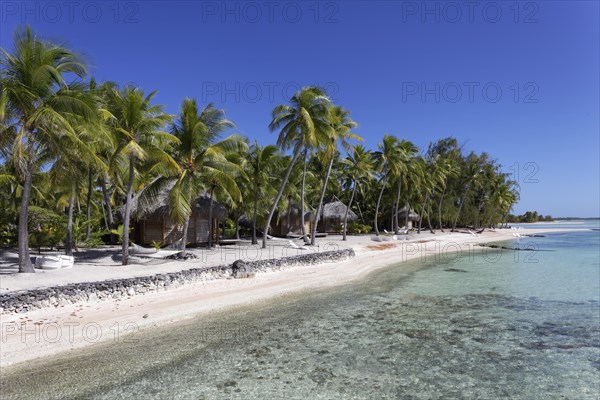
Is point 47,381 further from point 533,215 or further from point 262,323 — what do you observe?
point 533,215

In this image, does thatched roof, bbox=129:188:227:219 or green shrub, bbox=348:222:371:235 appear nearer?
thatched roof, bbox=129:188:227:219

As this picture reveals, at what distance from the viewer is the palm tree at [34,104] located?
9758mm

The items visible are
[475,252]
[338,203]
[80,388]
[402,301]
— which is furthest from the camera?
[338,203]

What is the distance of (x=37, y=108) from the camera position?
10.1 m

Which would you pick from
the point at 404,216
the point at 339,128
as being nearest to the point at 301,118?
the point at 339,128

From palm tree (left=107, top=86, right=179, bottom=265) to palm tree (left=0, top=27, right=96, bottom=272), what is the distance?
6.57ft

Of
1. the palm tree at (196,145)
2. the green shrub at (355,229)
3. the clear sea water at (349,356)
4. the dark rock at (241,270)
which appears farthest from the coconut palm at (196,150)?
the green shrub at (355,229)

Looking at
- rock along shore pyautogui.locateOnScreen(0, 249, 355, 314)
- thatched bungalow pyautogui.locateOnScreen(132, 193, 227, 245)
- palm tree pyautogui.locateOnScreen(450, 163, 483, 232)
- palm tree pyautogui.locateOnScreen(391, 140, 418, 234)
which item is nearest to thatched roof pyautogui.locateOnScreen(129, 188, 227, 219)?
thatched bungalow pyautogui.locateOnScreen(132, 193, 227, 245)

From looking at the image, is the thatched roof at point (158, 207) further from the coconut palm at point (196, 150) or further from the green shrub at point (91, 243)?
the coconut palm at point (196, 150)

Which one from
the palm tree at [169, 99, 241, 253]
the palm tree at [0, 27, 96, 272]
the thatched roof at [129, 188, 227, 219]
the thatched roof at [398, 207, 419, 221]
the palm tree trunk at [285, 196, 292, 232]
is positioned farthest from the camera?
the thatched roof at [398, 207, 419, 221]

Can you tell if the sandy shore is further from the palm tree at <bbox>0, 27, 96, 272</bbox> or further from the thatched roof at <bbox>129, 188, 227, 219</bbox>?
the thatched roof at <bbox>129, 188, 227, 219</bbox>

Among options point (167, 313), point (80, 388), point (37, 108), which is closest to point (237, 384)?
point (80, 388)

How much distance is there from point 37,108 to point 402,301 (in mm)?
11653

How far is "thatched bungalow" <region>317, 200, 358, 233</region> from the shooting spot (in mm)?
33312
